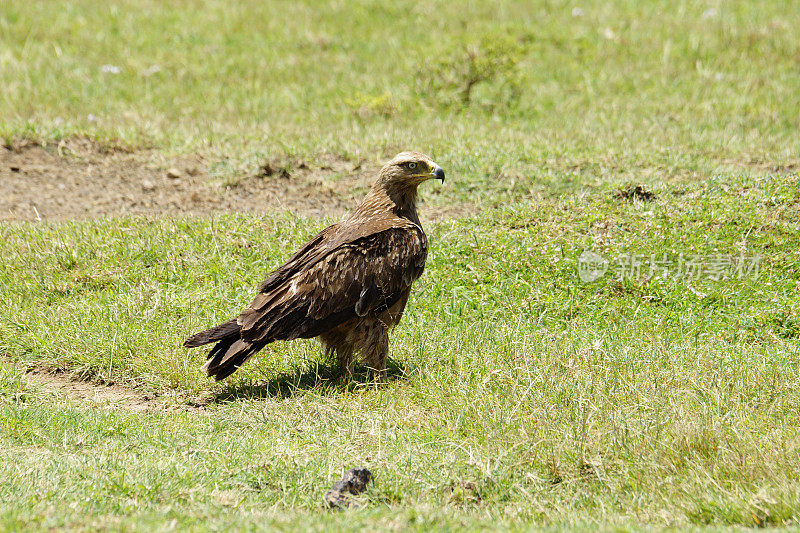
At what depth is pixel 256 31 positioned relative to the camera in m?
14.4

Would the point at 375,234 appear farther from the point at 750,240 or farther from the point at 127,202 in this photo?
the point at 127,202

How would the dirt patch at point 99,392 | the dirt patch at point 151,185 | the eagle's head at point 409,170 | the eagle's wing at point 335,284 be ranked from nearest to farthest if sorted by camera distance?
the eagle's wing at point 335,284 < the dirt patch at point 99,392 < the eagle's head at point 409,170 < the dirt patch at point 151,185

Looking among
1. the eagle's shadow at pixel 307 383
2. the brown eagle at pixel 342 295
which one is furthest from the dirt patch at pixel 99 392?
the brown eagle at pixel 342 295

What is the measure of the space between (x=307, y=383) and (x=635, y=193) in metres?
3.98

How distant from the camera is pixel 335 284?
19.0ft

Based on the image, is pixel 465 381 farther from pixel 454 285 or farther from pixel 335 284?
pixel 454 285

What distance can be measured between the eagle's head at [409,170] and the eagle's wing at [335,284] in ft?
1.44

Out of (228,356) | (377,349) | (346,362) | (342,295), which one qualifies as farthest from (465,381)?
(228,356)

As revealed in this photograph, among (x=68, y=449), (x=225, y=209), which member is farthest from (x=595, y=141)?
(x=68, y=449)

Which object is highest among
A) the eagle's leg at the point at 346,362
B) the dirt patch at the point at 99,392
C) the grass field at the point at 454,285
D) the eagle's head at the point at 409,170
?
the eagle's head at the point at 409,170

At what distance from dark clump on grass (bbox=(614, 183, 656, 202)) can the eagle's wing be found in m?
3.11

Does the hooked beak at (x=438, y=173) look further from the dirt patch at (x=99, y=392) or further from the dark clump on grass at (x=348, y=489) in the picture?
the dark clump on grass at (x=348, y=489)

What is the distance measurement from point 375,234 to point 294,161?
12.5 feet

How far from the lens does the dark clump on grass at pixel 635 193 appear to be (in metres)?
8.38
